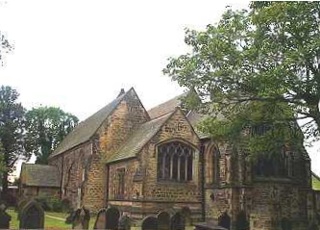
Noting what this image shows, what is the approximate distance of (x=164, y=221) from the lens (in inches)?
741

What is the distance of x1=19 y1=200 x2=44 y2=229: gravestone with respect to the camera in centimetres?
1515

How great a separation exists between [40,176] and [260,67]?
31528mm

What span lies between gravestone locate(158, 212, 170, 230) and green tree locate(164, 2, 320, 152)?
5284 mm

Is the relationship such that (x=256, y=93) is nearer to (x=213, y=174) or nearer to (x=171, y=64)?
(x=171, y=64)

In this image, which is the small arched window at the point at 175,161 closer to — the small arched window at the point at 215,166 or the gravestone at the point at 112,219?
the small arched window at the point at 215,166

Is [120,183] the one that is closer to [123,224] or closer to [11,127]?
[123,224]

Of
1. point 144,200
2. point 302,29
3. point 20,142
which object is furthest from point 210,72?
point 20,142

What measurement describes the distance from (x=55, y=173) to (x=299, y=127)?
30.6m

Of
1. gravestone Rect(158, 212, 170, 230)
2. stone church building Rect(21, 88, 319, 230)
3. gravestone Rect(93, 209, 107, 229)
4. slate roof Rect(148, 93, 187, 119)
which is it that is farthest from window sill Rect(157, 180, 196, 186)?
gravestone Rect(93, 209, 107, 229)

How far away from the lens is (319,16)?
62.7ft

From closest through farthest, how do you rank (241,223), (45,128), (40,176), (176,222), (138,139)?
(241,223), (176,222), (138,139), (40,176), (45,128)

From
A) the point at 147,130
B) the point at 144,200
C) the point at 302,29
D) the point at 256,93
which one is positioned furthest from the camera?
the point at 147,130

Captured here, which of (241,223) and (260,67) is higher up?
(260,67)

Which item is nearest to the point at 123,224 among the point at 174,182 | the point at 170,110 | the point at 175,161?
the point at 174,182
